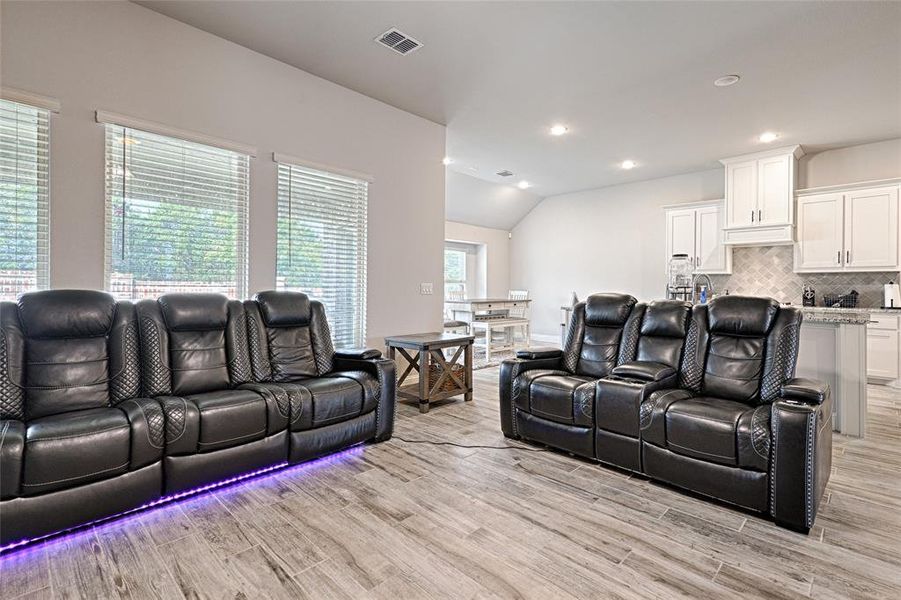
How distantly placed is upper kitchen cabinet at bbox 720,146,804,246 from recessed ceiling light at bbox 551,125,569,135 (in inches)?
109

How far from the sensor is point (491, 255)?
10.3 m

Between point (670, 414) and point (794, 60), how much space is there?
A: 3.36 meters

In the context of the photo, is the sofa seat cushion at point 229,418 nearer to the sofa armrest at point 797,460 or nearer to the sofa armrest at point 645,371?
the sofa armrest at point 645,371

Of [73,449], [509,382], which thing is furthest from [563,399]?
[73,449]

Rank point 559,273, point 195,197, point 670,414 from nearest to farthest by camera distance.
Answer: point 670,414 < point 195,197 < point 559,273

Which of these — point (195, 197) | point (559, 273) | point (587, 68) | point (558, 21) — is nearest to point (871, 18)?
point (587, 68)

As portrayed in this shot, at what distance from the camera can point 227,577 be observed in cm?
184

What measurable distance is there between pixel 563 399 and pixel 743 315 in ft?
4.34

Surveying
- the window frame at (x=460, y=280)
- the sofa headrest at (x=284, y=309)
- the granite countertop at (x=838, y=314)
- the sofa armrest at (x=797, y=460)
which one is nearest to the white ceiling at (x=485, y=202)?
the window frame at (x=460, y=280)

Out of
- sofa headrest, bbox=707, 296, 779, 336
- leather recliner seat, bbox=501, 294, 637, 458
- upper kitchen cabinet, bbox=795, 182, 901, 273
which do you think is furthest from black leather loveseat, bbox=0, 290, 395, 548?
upper kitchen cabinet, bbox=795, 182, 901, 273

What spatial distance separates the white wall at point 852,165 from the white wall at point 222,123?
5.28 metres

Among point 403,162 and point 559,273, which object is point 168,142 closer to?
point 403,162

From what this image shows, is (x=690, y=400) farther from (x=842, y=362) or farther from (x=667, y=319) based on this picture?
(x=842, y=362)

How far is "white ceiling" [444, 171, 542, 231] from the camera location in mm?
8472
